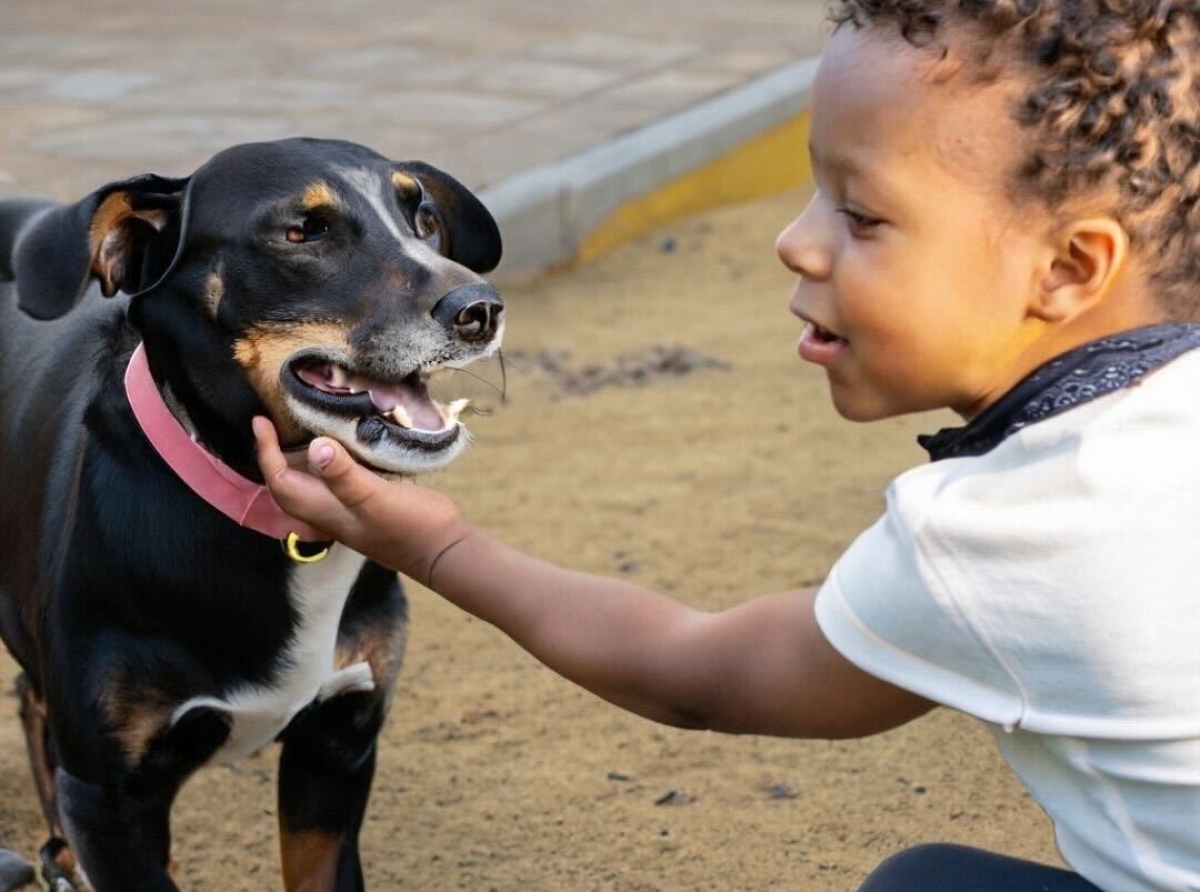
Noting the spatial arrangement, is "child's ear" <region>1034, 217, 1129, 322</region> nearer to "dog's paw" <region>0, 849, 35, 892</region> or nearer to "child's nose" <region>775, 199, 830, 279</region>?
"child's nose" <region>775, 199, 830, 279</region>

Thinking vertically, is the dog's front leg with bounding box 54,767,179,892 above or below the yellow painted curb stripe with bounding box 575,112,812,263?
above

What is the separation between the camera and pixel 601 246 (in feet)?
25.1

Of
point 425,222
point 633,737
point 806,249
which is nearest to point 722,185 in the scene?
point 633,737

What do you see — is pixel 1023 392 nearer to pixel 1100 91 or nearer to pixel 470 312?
pixel 1100 91

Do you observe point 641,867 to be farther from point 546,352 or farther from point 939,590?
point 546,352

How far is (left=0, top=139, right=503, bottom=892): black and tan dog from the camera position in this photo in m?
2.89

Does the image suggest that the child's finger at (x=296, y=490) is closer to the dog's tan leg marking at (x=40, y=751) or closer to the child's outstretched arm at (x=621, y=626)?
the child's outstretched arm at (x=621, y=626)

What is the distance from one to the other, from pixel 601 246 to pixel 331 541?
476cm

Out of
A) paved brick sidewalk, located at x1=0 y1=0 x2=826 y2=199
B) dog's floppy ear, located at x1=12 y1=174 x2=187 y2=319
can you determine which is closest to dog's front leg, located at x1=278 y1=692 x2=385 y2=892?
dog's floppy ear, located at x1=12 y1=174 x2=187 y2=319

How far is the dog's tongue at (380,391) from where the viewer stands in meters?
2.87

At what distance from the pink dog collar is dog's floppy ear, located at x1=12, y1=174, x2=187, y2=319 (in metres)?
0.18

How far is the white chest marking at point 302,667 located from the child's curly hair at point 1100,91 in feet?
4.47

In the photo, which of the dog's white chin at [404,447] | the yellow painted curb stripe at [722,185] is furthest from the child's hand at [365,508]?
the yellow painted curb stripe at [722,185]

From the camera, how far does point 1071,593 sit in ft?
6.47
